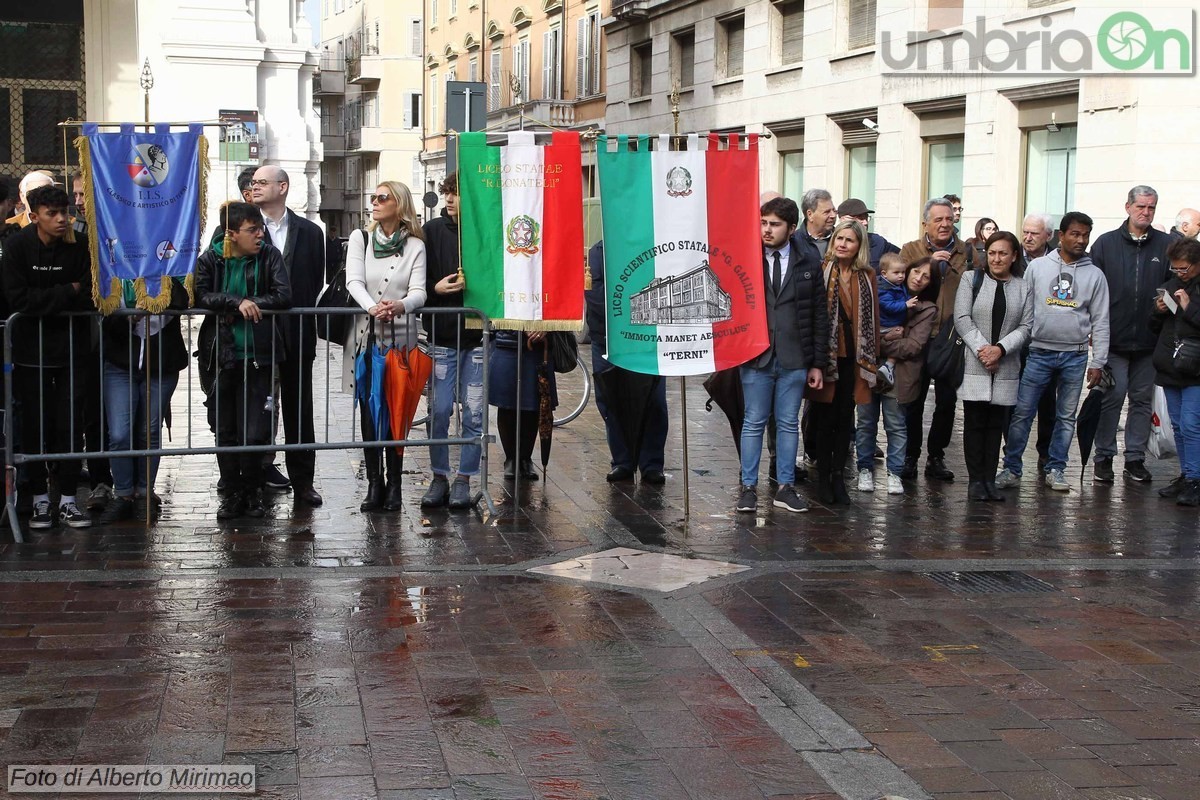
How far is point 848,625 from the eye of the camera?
20.8 ft

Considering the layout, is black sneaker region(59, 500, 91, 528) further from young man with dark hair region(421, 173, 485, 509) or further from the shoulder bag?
the shoulder bag

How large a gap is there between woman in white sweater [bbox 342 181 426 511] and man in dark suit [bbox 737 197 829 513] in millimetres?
2027

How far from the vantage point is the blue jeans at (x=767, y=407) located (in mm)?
8859

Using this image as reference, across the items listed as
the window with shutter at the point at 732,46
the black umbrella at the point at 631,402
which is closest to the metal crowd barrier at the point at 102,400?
the black umbrella at the point at 631,402

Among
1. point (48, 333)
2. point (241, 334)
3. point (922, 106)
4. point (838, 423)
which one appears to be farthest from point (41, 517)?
point (922, 106)

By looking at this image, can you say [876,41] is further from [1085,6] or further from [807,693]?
[807,693]

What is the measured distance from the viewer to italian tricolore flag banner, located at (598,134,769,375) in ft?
26.6

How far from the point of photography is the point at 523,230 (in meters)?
8.55

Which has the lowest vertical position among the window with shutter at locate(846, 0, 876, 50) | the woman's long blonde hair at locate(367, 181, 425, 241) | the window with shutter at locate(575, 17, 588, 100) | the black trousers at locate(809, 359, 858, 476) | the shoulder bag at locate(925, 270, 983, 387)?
the black trousers at locate(809, 359, 858, 476)

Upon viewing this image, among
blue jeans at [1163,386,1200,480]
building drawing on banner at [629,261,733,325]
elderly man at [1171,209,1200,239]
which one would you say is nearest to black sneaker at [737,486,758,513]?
building drawing on banner at [629,261,733,325]

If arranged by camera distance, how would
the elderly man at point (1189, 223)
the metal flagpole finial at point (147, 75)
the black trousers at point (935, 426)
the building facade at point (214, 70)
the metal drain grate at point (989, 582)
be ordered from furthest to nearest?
the building facade at point (214, 70) → the metal flagpole finial at point (147, 75) → the elderly man at point (1189, 223) → the black trousers at point (935, 426) → the metal drain grate at point (989, 582)

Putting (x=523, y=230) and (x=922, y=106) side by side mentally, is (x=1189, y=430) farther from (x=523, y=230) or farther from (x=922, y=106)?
(x=922, y=106)

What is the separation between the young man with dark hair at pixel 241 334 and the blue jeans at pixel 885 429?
150 inches

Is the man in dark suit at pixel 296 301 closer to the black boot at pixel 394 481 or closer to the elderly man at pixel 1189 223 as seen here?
the black boot at pixel 394 481
